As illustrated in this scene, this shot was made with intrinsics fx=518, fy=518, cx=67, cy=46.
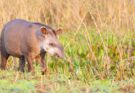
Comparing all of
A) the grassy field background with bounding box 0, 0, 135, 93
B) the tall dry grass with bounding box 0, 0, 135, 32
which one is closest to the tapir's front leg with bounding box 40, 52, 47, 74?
the grassy field background with bounding box 0, 0, 135, 93

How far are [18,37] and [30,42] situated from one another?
0.86ft

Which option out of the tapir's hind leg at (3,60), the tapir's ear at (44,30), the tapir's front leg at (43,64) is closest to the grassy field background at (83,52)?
the tapir's front leg at (43,64)

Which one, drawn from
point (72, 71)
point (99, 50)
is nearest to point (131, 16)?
point (99, 50)

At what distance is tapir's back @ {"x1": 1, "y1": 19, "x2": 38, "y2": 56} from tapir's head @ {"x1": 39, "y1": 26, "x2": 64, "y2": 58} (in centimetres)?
14

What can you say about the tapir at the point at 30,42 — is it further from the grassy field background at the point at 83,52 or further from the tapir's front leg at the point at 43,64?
the grassy field background at the point at 83,52

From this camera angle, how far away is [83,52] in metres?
8.44

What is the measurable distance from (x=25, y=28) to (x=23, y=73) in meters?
0.75

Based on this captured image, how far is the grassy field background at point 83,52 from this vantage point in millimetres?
6213

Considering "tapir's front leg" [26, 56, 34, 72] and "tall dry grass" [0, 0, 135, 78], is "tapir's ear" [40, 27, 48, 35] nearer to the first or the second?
"tapir's front leg" [26, 56, 34, 72]

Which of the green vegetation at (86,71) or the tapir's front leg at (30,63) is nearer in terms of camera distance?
the green vegetation at (86,71)

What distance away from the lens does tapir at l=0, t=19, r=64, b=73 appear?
285 inches

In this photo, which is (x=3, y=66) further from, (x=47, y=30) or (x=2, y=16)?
(x=2, y=16)

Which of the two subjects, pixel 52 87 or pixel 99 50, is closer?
pixel 52 87

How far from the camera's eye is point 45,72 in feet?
23.8
